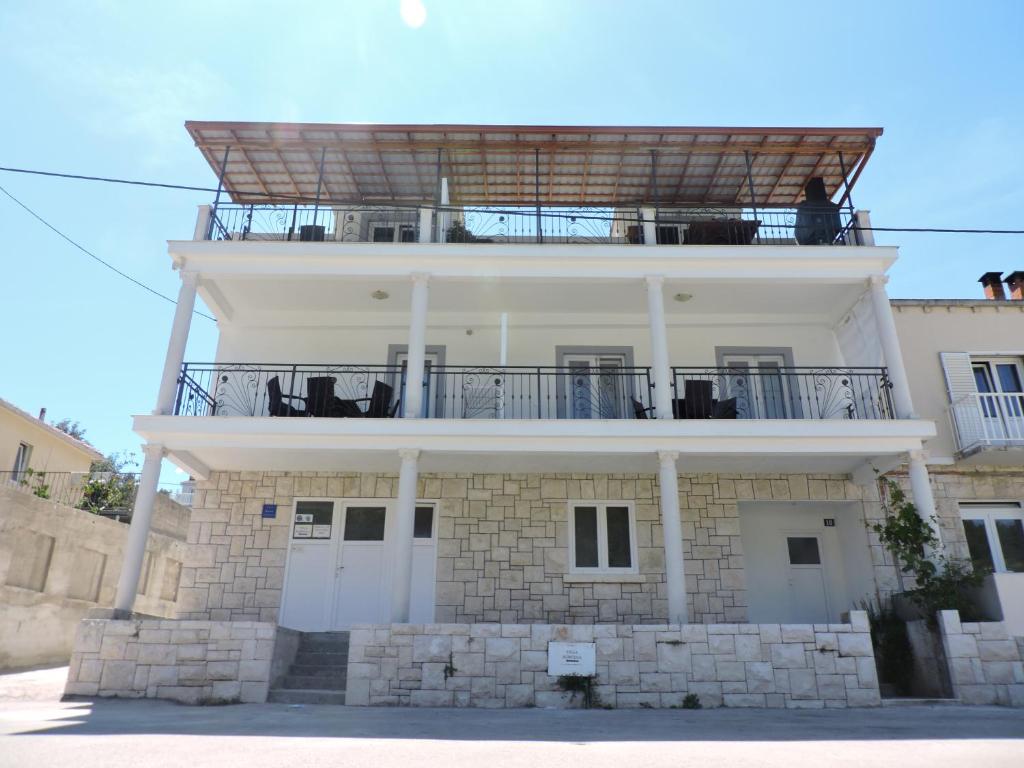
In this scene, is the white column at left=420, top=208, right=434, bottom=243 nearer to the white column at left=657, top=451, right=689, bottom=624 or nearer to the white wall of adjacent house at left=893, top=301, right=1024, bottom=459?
the white column at left=657, top=451, right=689, bottom=624

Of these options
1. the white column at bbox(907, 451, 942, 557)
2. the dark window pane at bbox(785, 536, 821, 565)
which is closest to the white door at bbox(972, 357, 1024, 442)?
the white column at bbox(907, 451, 942, 557)

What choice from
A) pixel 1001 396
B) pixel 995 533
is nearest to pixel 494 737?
pixel 995 533

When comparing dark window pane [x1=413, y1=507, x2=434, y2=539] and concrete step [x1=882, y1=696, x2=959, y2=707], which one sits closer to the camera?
concrete step [x1=882, y1=696, x2=959, y2=707]

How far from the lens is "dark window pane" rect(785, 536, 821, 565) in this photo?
12.1 meters

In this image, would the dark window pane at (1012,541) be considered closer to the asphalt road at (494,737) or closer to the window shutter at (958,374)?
the window shutter at (958,374)

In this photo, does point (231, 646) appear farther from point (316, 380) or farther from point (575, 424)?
point (575, 424)

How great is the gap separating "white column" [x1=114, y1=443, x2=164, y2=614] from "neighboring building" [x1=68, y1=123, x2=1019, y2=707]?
4cm

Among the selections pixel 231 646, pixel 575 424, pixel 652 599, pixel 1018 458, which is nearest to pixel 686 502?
pixel 652 599

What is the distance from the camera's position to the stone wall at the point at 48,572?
12.3 meters

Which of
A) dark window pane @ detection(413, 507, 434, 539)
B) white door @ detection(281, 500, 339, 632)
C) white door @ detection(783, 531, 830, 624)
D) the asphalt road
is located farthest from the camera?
white door @ detection(783, 531, 830, 624)

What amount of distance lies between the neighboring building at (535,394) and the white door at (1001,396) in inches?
93.1

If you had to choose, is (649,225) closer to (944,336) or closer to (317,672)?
(944,336)

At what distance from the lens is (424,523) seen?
37.9 feet

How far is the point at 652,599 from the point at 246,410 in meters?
7.12
